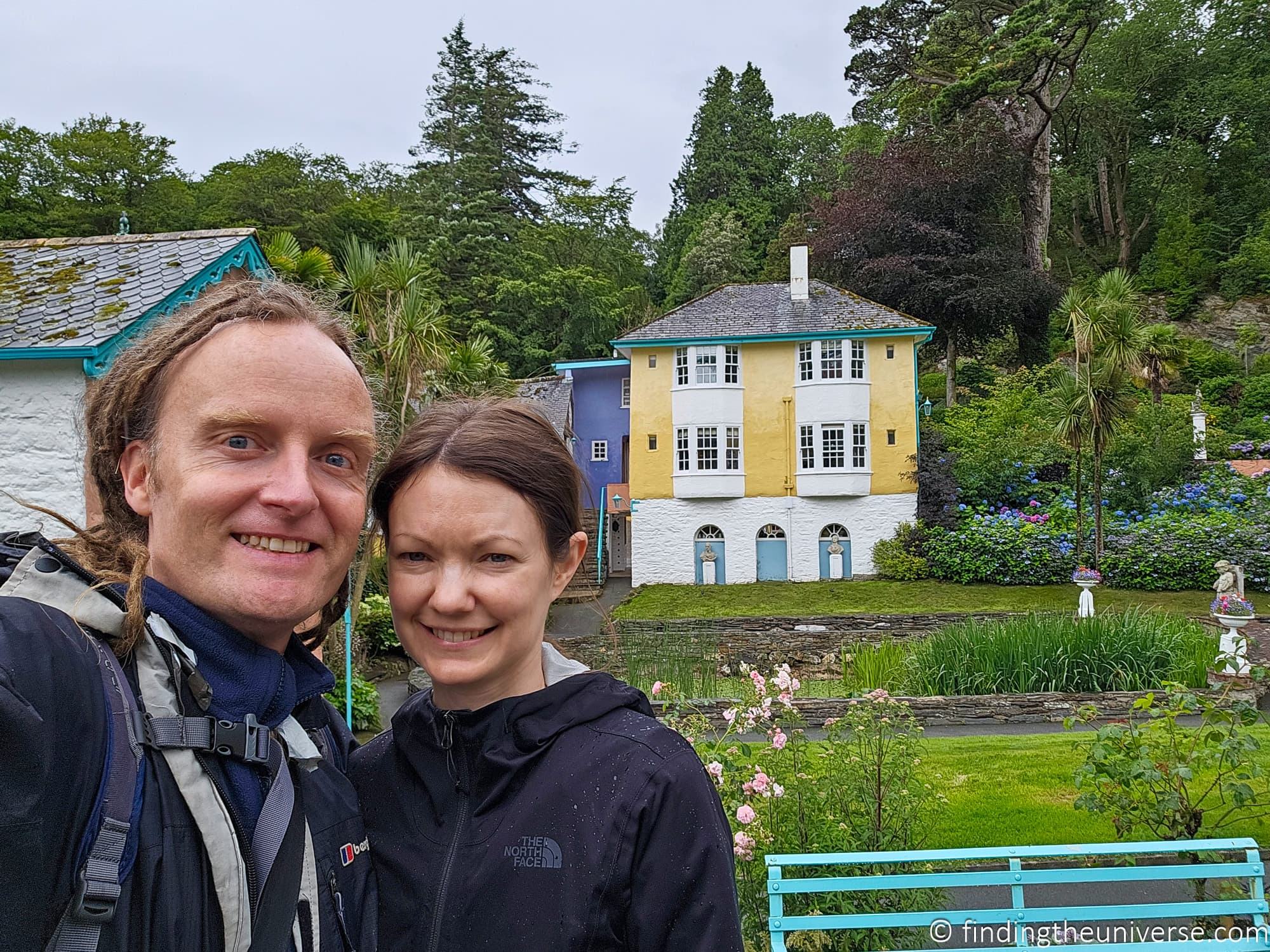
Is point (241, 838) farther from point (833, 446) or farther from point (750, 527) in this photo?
point (833, 446)

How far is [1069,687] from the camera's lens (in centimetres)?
1128

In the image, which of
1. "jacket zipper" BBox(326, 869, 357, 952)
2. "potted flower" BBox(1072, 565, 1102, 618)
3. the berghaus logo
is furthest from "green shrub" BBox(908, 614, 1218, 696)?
"jacket zipper" BBox(326, 869, 357, 952)

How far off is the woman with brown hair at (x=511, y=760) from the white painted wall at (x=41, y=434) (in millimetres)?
7601

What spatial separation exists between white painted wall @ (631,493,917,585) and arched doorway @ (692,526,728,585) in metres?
0.16

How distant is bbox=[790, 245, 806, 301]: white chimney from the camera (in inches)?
1058

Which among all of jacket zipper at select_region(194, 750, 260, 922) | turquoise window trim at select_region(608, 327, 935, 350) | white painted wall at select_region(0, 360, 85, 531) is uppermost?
turquoise window trim at select_region(608, 327, 935, 350)

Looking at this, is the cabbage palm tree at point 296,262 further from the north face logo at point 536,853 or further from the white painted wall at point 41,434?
the north face logo at point 536,853

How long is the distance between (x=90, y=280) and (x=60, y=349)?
Answer: 6.00 ft

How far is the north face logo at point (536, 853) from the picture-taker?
1.46 meters

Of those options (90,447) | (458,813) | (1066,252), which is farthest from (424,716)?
(1066,252)

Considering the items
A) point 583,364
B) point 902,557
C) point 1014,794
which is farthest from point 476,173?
point 1014,794

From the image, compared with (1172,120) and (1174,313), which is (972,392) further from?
(1172,120)

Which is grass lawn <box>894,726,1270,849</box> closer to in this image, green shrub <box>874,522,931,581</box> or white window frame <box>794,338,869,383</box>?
green shrub <box>874,522,931,581</box>

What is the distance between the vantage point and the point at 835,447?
87.6ft
